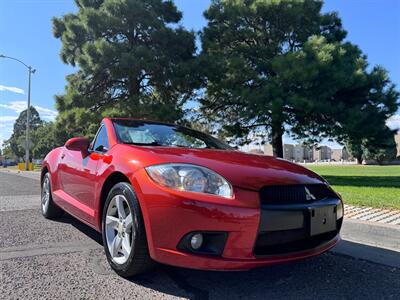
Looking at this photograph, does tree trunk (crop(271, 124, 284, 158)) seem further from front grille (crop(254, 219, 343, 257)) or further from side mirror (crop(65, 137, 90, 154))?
front grille (crop(254, 219, 343, 257))

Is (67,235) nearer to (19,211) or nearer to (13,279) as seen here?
(13,279)

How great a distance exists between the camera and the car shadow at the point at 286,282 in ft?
9.05

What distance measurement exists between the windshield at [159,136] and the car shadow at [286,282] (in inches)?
47.3

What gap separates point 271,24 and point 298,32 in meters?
1.39

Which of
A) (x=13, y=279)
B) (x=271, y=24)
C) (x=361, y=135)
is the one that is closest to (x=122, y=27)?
(x=271, y=24)

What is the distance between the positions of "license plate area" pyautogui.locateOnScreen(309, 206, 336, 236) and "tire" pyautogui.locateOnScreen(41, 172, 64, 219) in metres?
3.74

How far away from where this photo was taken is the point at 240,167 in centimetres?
289

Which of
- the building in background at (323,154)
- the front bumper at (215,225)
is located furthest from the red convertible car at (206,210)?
the building in background at (323,154)

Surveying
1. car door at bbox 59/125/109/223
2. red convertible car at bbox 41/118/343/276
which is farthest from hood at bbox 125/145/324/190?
car door at bbox 59/125/109/223

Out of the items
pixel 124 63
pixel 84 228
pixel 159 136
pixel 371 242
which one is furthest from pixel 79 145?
pixel 124 63

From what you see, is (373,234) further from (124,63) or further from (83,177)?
(124,63)

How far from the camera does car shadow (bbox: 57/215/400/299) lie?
276 centimetres

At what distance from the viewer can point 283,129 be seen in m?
18.5

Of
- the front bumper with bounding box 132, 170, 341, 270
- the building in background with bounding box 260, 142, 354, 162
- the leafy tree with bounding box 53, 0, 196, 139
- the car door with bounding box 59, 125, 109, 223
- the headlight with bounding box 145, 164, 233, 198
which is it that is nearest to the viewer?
the front bumper with bounding box 132, 170, 341, 270
